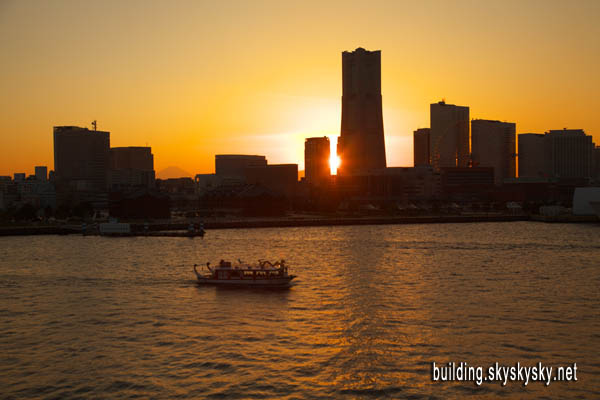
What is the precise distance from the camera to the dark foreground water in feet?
94.3

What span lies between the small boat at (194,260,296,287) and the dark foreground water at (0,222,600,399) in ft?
5.73

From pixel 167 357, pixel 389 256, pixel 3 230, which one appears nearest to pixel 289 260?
pixel 389 256

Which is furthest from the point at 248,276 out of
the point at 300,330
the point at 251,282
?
the point at 300,330

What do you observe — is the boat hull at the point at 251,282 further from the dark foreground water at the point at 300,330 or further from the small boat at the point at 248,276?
the dark foreground water at the point at 300,330

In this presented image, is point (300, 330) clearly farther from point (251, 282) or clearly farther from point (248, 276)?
point (248, 276)

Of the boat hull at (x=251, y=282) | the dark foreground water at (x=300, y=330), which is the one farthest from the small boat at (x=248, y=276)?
the dark foreground water at (x=300, y=330)

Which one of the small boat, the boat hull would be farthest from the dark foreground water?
the small boat

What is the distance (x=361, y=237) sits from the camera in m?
124

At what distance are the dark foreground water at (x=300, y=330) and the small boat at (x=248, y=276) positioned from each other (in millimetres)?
1748

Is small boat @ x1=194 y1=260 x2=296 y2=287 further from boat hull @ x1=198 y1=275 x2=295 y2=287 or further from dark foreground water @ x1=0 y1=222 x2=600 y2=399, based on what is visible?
dark foreground water @ x1=0 y1=222 x2=600 y2=399

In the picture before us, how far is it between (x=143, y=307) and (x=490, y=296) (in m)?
28.4

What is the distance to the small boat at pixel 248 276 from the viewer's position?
5579 cm

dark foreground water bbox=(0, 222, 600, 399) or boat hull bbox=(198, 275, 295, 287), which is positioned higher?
boat hull bbox=(198, 275, 295, 287)

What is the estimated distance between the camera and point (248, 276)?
57438mm
